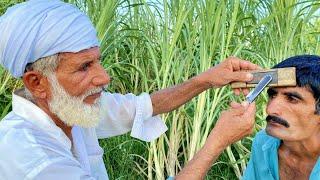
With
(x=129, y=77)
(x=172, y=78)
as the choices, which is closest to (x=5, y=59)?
(x=172, y=78)

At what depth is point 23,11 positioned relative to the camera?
1.98 m

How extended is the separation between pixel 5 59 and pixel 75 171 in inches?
17.5

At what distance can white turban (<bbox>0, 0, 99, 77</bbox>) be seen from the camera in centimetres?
194

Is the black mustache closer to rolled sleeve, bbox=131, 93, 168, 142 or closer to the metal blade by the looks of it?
the metal blade

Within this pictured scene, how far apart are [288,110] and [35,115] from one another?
100 cm

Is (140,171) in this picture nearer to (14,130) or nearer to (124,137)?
(124,137)

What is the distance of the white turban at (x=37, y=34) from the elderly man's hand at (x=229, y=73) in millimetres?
644

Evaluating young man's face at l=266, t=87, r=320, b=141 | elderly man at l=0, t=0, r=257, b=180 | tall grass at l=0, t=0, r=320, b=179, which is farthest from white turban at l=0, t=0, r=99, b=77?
tall grass at l=0, t=0, r=320, b=179

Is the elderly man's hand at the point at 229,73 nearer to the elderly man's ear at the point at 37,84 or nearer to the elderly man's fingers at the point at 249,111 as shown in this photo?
the elderly man's fingers at the point at 249,111

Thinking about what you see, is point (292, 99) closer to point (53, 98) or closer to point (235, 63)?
point (235, 63)

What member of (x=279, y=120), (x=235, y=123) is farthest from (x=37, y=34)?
(x=279, y=120)

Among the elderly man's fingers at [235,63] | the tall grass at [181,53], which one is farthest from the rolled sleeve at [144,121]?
the tall grass at [181,53]

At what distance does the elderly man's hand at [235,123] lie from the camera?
2.02 meters

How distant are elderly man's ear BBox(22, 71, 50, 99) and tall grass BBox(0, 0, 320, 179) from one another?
4.82 ft
